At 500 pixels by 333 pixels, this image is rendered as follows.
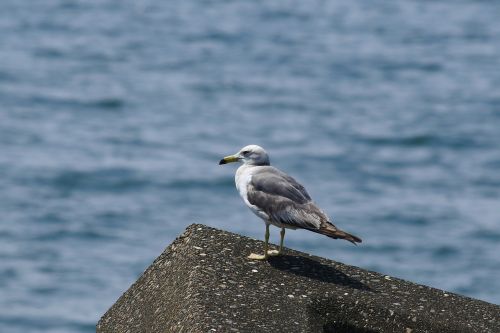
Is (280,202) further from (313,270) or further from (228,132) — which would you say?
(228,132)

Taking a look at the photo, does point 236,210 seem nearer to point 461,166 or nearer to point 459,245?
point 459,245

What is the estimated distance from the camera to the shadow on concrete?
6992 millimetres

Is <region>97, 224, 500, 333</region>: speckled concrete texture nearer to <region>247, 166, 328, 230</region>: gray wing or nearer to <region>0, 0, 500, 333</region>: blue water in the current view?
<region>247, 166, 328, 230</region>: gray wing

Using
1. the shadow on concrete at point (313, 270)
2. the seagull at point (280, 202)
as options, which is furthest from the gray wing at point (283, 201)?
the shadow on concrete at point (313, 270)

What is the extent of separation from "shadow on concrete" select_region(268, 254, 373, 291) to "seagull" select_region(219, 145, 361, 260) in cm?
9

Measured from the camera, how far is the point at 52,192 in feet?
92.6

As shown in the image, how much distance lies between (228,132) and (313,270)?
951 inches

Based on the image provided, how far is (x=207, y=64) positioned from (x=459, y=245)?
1646 cm

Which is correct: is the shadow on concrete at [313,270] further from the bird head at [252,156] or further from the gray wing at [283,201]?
the bird head at [252,156]

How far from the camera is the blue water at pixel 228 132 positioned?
81.9 ft

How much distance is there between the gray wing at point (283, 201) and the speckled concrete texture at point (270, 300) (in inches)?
11.4

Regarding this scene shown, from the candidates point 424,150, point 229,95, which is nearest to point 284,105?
point 229,95

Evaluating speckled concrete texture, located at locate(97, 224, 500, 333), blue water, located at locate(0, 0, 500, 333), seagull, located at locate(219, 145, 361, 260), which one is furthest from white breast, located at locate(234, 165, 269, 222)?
blue water, located at locate(0, 0, 500, 333)

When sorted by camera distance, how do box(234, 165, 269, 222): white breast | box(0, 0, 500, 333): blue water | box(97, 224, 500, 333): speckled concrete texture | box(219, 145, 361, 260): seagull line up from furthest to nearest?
box(0, 0, 500, 333): blue water, box(234, 165, 269, 222): white breast, box(219, 145, 361, 260): seagull, box(97, 224, 500, 333): speckled concrete texture
